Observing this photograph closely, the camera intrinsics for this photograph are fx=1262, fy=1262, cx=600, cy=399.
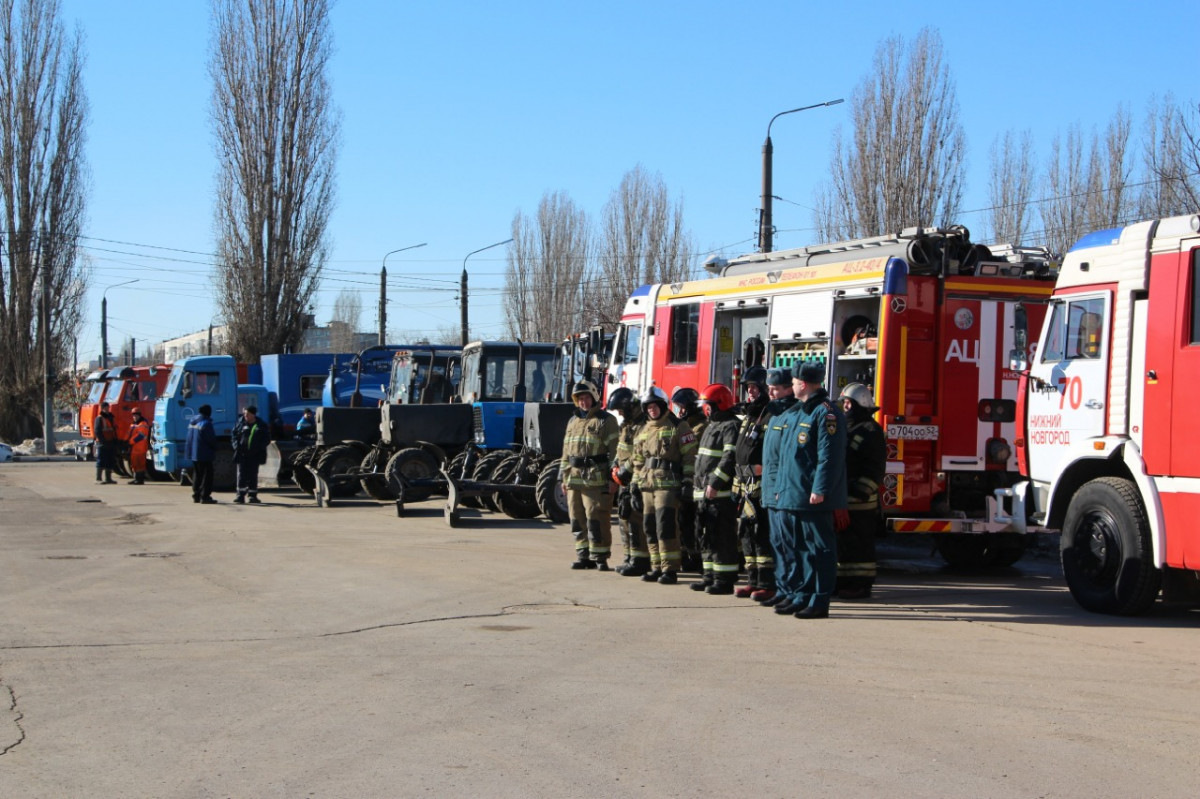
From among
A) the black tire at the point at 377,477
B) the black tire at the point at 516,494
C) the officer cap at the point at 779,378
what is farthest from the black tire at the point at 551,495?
the officer cap at the point at 779,378

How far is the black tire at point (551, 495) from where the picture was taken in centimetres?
1809

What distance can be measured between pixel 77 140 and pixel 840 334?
44037mm

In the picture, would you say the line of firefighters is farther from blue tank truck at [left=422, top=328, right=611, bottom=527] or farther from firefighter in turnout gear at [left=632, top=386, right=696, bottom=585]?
blue tank truck at [left=422, top=328, right=611, bottom=527]

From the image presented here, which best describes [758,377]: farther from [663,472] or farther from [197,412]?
[197,412]

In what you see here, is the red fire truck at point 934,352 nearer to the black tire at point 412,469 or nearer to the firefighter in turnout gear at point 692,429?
the firefighter in turnout gear at point 692,429

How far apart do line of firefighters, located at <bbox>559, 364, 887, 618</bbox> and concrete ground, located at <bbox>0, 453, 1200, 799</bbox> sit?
37cm

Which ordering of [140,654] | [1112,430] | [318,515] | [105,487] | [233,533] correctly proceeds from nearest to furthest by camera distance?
1. [140,654]
2. [1112,430]
3. [233,533]
4. [318,515]
5. [105,487]

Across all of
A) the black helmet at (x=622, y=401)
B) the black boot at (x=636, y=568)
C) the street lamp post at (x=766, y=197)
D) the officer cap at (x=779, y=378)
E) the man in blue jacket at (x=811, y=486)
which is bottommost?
the black boot at (x=636, y=568)

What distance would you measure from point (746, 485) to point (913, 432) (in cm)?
220

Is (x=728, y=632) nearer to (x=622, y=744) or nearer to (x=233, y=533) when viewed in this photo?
(x=622, y=744)

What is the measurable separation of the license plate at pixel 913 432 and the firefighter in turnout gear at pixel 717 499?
1765 mm

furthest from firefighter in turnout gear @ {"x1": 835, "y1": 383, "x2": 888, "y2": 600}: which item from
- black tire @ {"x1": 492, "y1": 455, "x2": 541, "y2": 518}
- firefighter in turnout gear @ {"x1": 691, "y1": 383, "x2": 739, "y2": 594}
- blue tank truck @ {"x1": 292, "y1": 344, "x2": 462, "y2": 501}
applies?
blue tank truck @ {"x1": 292, "y1": 344, "x2": 462, "y2": 501}

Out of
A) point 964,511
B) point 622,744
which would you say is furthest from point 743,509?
point 622,744

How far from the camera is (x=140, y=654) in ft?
27.6
